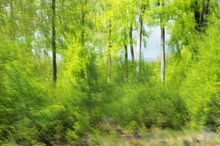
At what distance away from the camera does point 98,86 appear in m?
15.4

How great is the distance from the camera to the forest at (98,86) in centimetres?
1098

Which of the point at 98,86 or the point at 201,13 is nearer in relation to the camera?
the point at 98,86

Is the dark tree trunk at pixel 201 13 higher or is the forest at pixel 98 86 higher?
the dark tree trunk at pixel 201 13

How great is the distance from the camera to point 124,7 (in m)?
26.6

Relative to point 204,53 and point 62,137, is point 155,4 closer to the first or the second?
point 204,53

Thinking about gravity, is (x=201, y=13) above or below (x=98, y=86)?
above

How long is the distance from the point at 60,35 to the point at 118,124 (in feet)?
18.1

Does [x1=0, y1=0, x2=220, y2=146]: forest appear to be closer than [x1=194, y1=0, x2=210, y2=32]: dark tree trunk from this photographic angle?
Yes

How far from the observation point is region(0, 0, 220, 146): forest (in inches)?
432

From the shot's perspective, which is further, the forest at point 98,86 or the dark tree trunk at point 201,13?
the dark tree trunk at point 201,13

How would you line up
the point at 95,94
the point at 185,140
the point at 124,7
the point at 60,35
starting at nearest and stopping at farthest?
the point at 185,140, the point at 95,94, the point at 60,35, the point at 124,7

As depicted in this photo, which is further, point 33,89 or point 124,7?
point 124,7

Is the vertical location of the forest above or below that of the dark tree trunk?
below

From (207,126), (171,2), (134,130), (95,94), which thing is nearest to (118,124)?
(134,130)
